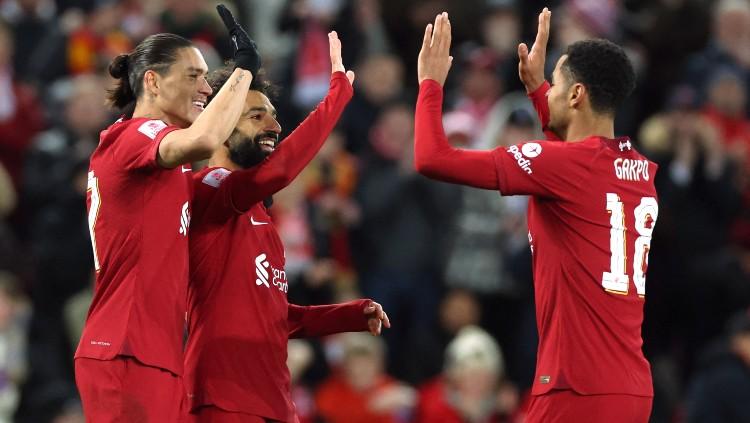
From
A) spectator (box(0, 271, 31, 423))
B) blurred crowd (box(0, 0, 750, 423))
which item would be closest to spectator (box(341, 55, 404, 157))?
blurred crowd (box(0, 0, 750, 423))

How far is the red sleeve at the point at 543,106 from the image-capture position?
7.44 m

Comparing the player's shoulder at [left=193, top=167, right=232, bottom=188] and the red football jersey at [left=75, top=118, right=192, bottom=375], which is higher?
the player's shoulder at [left=193, top=167, right=232, bottom=188]

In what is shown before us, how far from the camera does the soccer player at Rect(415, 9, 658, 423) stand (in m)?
6.88

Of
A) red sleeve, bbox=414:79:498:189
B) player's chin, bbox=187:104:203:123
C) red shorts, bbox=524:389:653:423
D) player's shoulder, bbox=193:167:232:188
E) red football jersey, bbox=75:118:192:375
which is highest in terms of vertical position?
player's chin, bbox=187:104:203:123

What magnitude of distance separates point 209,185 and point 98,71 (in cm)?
672

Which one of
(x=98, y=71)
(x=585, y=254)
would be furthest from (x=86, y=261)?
(x=585, y=254)

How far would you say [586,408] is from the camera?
684 centimetres

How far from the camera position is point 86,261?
12.2 m

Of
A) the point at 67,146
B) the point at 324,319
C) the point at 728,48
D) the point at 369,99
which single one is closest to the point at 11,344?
the point at 67,146

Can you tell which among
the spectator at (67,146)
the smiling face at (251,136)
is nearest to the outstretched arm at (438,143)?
the smiling face at (251,136)

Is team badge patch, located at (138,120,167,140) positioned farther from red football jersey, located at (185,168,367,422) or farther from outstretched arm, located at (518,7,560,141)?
outstretched arm, located at (518,7,560,141)

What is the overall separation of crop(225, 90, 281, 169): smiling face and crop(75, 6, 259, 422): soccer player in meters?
0.28

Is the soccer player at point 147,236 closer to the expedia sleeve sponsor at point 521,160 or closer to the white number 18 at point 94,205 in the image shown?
the white number 18 at point 94,205

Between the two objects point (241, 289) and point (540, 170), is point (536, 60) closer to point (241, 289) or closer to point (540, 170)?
point (540, 170)
